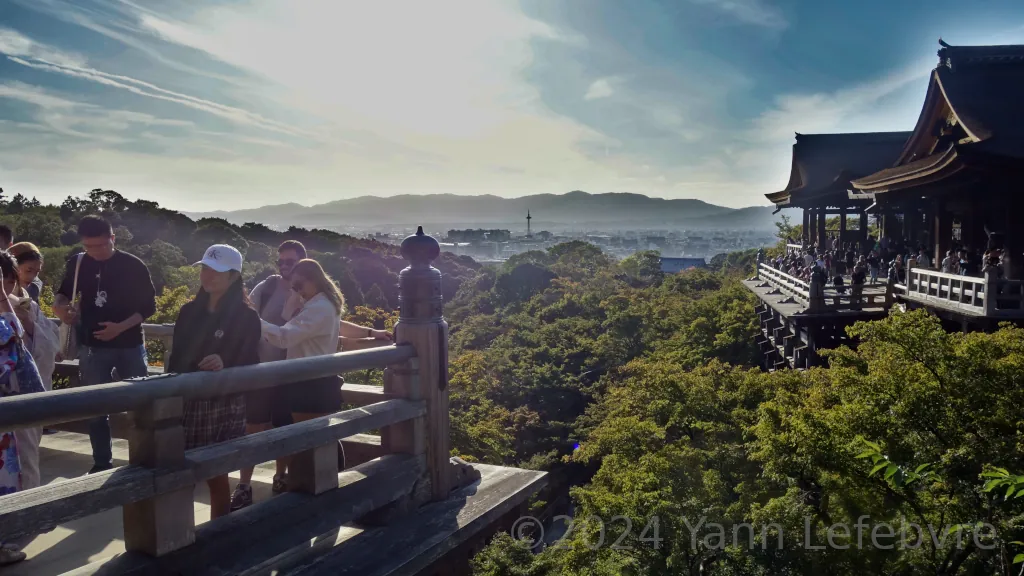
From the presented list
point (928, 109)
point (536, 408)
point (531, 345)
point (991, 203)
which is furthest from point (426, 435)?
point (531, 345)

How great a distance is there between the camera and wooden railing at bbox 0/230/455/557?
233 cm

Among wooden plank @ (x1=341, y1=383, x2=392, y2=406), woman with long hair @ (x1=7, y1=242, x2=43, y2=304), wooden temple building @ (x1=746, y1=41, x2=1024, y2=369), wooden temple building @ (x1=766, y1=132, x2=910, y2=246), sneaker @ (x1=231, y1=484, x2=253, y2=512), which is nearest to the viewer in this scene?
sneaker @ (x1=231, y1=484, x2=253, y2=512)

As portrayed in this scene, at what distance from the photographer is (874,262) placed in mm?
18391

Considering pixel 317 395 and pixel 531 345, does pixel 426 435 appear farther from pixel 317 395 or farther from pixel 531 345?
pixel 531 345

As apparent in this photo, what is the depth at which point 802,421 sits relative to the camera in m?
6.98

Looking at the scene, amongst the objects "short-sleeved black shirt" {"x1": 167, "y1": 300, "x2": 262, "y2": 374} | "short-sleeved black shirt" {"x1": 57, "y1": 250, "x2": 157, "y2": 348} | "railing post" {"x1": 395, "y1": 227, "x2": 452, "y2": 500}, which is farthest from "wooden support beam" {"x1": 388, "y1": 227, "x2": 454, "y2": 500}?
"short-sleeved black shirt" {"x1": 57, "y1": 250, "x2": 157, "y2": 348}

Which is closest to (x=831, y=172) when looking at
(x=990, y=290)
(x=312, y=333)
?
(x=990, y=290)

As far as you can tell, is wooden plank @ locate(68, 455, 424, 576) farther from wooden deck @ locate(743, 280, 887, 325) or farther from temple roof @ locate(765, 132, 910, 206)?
temple roof @ locate(765, 132, 910, 206)

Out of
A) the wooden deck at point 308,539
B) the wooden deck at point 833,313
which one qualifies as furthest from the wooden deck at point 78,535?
the wooden deck at point 833,313

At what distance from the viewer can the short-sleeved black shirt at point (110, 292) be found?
4516mm

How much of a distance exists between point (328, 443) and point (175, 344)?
97cm

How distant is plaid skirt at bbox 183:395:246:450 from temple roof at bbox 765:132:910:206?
22220 mm

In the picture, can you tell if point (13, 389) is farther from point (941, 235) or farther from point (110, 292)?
point (941, 235)

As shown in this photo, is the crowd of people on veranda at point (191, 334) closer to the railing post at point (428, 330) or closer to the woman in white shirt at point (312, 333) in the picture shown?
the woman in white shirt at point (312, 333)
